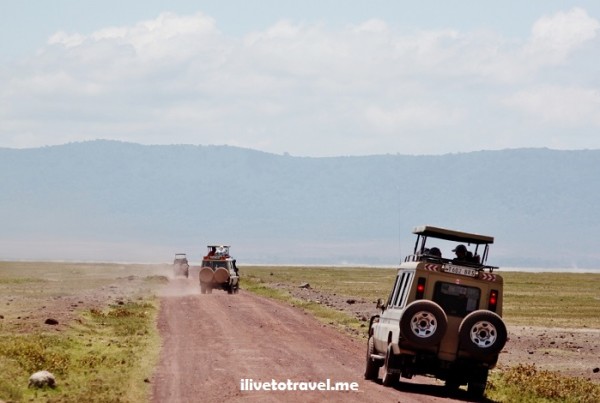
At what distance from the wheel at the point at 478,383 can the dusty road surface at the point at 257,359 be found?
246 millimetres

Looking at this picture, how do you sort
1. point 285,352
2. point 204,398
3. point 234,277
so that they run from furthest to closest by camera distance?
point 234,277 < point 285,352 < point 204,398

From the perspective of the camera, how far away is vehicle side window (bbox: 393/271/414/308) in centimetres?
2591

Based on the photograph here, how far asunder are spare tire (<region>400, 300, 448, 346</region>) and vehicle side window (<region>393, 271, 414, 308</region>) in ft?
2.68

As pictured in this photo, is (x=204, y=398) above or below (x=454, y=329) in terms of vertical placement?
below

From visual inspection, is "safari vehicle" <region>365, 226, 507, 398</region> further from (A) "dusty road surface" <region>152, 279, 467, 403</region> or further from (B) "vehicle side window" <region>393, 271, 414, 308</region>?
(A) "dusty road surface" <region>152, 279, 467, 403</region>

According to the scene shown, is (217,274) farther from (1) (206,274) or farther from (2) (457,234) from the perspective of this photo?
(2) (457,234)

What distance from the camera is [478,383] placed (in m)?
25.4

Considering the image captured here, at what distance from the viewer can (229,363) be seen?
2994cm

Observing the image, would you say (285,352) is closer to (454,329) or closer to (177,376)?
(177,376)

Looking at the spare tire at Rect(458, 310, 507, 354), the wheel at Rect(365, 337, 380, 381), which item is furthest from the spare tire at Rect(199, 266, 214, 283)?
the spare tire at Rect(458, 310, 507, 354)

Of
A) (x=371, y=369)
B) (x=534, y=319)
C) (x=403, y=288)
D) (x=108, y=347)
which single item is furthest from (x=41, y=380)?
(x=534, y=319)

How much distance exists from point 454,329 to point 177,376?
678cm

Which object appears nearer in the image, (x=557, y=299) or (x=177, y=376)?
(x=177, y=376)

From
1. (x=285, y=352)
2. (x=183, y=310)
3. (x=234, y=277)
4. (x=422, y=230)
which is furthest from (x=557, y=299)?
(x=422, y=230)
